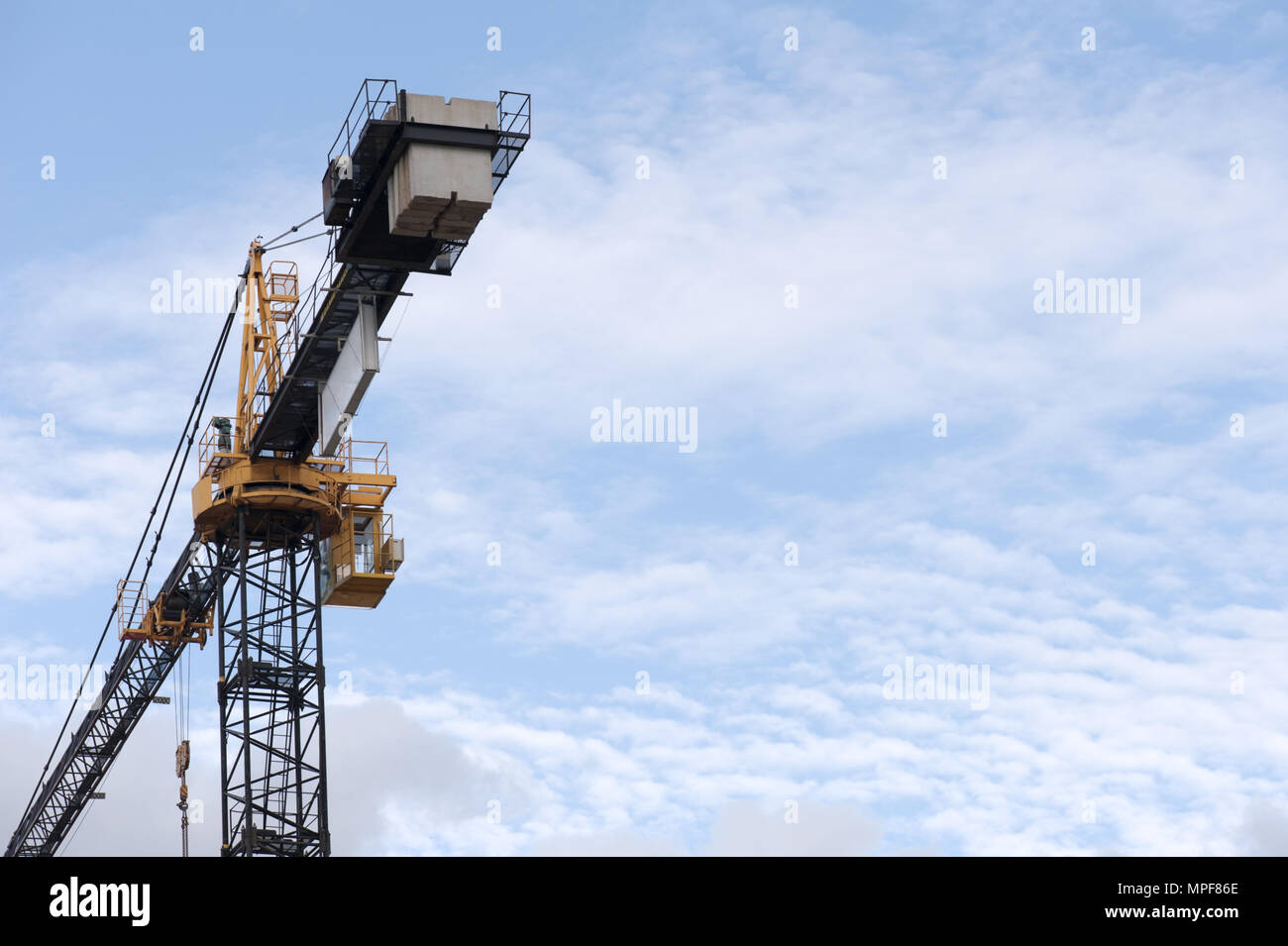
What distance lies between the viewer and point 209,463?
66188 millimetres

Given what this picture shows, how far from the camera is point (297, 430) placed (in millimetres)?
64375

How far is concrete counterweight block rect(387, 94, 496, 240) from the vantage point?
50.4 meters

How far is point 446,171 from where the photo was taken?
50.5 metres

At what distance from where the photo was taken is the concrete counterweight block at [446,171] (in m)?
50.4
